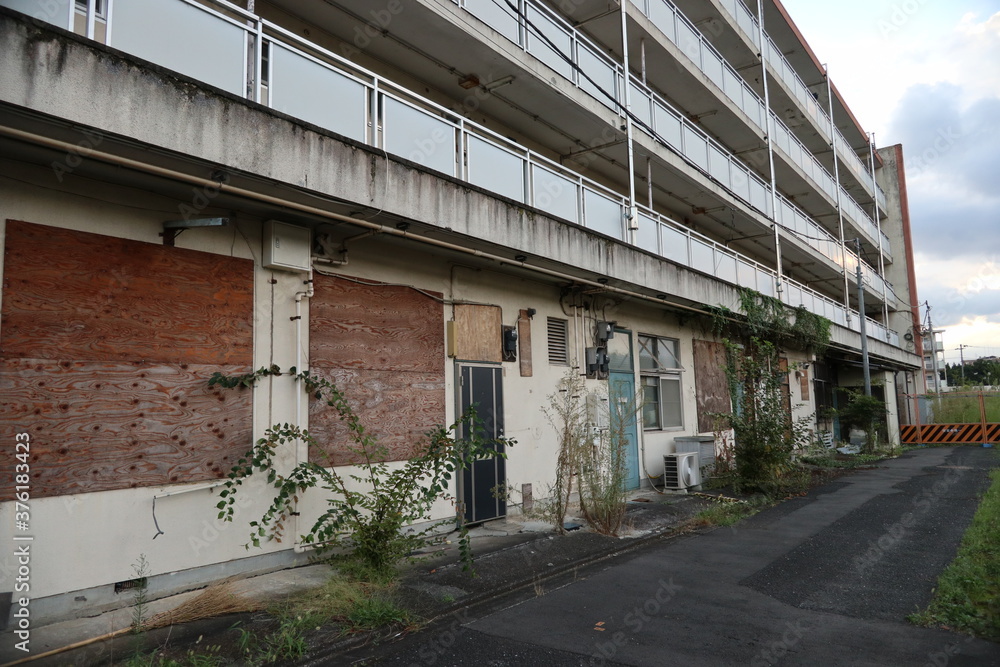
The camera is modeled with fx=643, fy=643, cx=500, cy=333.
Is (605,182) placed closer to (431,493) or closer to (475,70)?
(475,70)

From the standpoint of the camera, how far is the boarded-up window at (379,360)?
7277 mm

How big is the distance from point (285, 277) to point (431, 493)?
9.30 feet

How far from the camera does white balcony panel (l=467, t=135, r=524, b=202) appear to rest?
8727 mm

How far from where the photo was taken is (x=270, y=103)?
6344 millimetres

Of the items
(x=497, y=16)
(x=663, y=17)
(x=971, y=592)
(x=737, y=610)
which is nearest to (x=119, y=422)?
(x=737, y=610)

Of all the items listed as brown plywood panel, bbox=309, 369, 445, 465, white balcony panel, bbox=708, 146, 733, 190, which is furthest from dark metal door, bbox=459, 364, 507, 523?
white balcony panel, bbox=708, 146, 733, 190

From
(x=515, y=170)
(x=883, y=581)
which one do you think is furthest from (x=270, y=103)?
(x=883, y=581)

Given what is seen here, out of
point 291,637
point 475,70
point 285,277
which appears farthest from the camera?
point 475,70

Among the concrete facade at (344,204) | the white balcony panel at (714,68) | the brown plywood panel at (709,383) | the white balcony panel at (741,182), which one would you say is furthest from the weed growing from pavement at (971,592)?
the white balcony panel at (714,68)

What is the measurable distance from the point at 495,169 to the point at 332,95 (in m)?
2.73

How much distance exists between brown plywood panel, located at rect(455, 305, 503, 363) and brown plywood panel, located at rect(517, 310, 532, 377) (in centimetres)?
45

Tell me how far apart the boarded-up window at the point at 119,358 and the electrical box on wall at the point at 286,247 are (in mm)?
317

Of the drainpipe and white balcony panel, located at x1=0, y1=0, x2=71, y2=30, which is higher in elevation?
white balcony panel, located at x1=0, y1=0, x2=71, y2=30

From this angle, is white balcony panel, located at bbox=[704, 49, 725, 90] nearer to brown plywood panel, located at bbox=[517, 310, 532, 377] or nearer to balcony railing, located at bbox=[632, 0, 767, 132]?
balcony railing, located at bbox=[632, 0, 767, 132]
